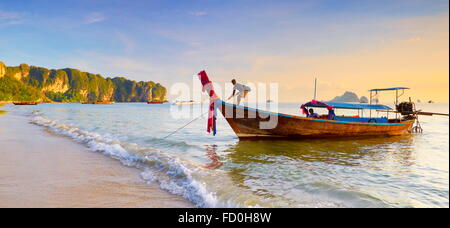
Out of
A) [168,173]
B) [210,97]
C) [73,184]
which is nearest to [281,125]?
[210,97]

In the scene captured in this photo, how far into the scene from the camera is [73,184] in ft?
16.9

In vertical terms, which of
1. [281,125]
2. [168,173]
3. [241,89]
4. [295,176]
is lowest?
[295,176]

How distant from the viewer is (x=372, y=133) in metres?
15.8

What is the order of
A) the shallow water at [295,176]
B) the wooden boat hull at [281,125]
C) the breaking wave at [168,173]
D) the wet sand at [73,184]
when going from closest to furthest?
the wet sand at [73,184], the breaking wave at [168,173], the shallow water at [295,176], the wooden boat hull at [281,125]

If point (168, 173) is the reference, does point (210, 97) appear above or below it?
above

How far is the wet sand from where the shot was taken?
168 inches

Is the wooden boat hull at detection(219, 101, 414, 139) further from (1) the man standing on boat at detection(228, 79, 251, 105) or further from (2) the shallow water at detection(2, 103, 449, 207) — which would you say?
Result: (2) the shallow water at detection(2, 103, 449, 207)

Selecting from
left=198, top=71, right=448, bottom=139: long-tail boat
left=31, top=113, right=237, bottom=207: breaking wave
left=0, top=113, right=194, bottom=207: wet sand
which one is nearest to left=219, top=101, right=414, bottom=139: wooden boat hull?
left=198, top=71, right=448, bottom=139: long-tail boat

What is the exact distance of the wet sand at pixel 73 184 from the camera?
4.27 meters

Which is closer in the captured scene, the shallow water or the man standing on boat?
the shallow water

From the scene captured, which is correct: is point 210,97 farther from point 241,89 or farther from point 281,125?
point 281,125

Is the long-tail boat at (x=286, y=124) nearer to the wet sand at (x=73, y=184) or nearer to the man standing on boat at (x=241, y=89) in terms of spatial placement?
the man standing on boat at (x=241, y=89)

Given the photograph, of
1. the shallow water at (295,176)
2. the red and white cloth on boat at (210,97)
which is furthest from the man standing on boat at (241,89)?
the shallow water at (295,176)
